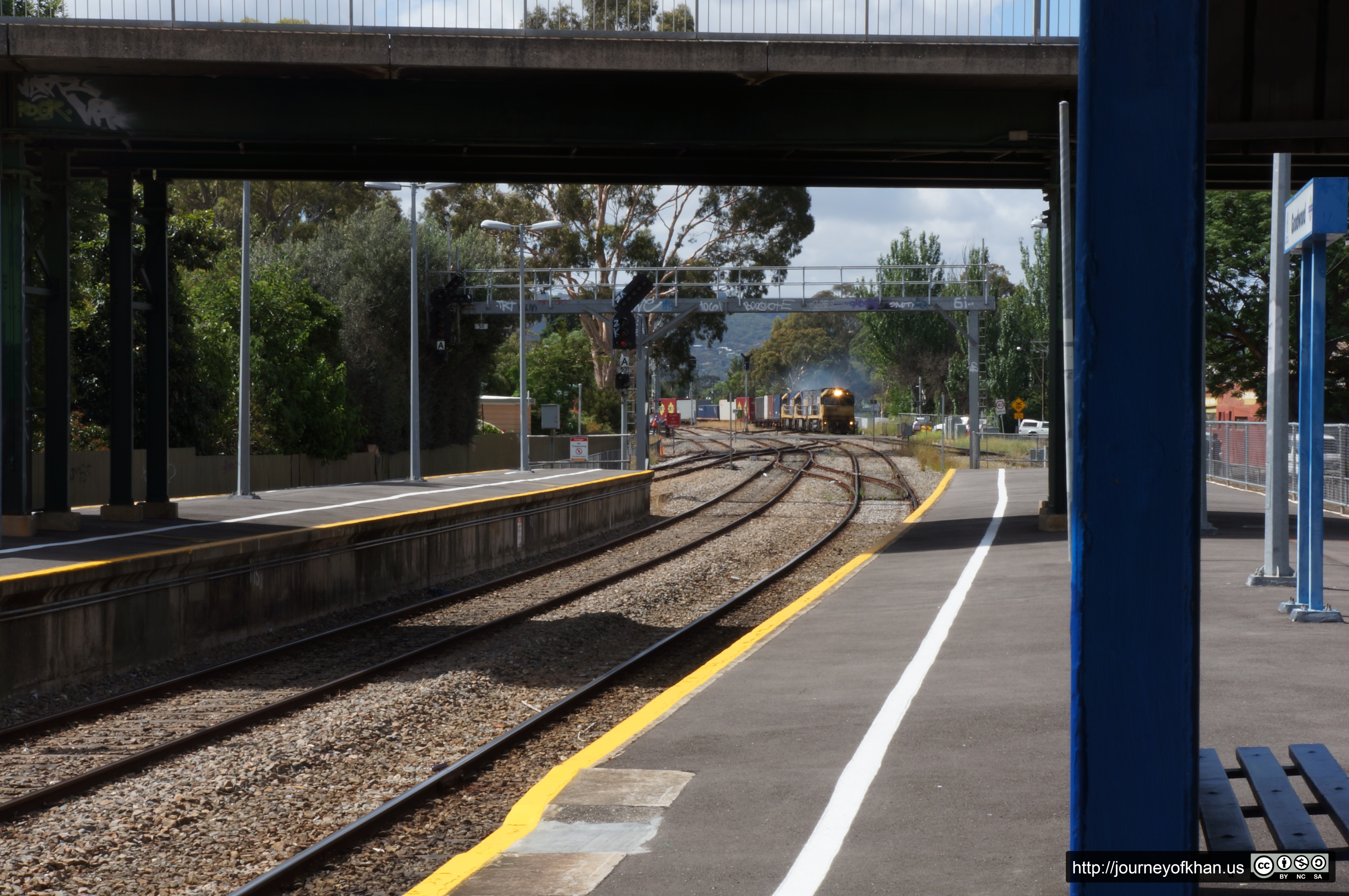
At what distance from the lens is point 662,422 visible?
3172 inches

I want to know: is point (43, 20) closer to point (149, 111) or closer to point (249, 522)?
point (149, 111)

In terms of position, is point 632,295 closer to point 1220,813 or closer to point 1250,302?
point 1250,302

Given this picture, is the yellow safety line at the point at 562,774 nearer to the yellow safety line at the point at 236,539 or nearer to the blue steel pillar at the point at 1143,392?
the blue steel pillar at the point at 1143,392

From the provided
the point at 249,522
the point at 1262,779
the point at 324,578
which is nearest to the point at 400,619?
the point at 324,578

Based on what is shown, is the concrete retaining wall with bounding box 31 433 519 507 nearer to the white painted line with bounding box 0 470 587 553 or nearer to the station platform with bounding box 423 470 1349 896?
the white painted line with bounding box 0 470 587 553

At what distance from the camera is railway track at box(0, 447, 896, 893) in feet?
21.8

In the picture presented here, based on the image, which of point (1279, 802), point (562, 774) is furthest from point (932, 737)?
point (1279, 802)

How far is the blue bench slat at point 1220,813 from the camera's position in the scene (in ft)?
13.3

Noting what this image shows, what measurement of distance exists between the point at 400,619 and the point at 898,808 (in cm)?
1135

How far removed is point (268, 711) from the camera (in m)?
10.2

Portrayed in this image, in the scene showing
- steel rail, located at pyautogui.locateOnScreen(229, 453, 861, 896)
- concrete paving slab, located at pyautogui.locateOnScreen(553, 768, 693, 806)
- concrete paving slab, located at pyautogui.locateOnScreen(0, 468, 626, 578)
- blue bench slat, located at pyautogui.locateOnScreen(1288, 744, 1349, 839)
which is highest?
blue bench slat, located at pyautogui.locateOnScreen(1288, 744, 1349, 839)

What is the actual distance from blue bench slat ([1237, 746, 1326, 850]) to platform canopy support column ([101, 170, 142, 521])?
51.9 ft

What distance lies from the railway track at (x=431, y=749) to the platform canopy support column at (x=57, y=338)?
15.6 feet

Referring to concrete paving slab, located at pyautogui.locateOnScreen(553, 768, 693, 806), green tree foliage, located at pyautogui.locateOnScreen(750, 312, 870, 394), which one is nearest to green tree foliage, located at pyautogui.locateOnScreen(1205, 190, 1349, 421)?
concrete paving slab, located at pyautogui.locateOnScreen(553, 768, 693, 806)
